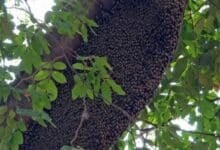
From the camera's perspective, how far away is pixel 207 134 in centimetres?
384

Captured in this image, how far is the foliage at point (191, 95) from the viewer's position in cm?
361

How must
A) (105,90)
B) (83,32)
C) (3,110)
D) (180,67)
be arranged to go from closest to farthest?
1. (3,110)
2. (105,90)
3. (83,32)
4. (180,67)

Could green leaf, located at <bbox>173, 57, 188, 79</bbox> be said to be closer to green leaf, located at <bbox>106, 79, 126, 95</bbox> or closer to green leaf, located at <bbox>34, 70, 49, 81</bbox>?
green leaf, located at <bbox>106, 79, 126, 95</bbox>

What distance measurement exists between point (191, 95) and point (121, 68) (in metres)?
0.95

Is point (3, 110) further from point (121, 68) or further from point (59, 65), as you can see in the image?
point (121, 68)

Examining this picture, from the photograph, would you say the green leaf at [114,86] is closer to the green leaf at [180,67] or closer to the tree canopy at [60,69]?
the tree canopy at [60,69]

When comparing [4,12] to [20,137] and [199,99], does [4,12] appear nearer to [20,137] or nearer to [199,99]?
[20,137]

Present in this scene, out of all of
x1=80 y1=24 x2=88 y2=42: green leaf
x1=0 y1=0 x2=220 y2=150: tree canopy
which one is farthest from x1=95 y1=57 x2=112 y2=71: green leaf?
x1=80 y1=24 x2=88 y2=42: green leaf

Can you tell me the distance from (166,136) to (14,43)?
44.0 inches

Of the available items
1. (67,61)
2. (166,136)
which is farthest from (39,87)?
(166,136)

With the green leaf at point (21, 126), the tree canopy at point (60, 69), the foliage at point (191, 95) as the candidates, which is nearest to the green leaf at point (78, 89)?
the tree canopy at point (60, 69)

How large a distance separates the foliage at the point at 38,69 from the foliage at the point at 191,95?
85 centimetres

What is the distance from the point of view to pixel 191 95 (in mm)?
3768

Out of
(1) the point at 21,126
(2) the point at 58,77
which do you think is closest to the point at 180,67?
(2) the point at 58,77
